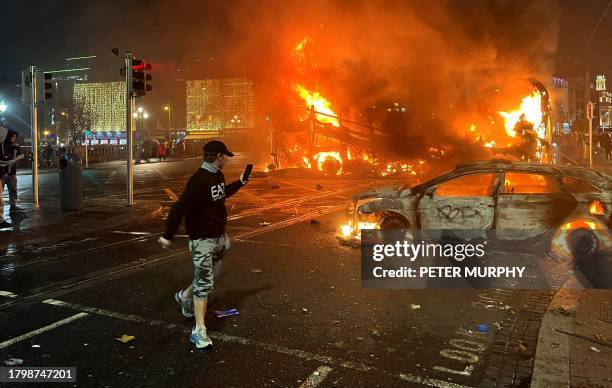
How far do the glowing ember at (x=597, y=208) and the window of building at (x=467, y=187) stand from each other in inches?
51.4

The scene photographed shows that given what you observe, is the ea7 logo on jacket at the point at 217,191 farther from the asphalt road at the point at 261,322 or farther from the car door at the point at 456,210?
the car door at the point at 456,210

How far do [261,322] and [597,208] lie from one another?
16.1ft

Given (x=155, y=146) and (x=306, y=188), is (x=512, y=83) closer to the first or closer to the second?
(x=306, y=188)

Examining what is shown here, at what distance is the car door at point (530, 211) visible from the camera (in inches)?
276

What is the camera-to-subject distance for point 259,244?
8.62m

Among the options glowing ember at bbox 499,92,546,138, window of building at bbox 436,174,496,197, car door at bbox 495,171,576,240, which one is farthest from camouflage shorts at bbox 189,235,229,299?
glowing ember at bbox 499,92,546,138

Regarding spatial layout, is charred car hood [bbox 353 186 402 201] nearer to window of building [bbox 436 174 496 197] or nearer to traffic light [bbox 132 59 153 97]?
window of building [bbox 436 174 496 197]

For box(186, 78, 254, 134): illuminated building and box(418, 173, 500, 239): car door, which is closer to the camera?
box(418, 173, 500, 239): car door

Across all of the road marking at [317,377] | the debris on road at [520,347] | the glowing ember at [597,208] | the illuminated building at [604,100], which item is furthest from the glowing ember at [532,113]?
the illuminated building at [604,100]

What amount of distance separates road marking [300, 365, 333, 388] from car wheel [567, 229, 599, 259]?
4.75 m

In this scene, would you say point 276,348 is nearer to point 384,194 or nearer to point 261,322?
point 261,322

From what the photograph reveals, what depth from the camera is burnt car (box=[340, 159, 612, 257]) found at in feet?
22.8

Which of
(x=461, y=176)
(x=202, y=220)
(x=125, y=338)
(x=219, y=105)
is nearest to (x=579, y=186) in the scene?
(x=461, y=176)

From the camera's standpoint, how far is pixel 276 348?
4.25 m
